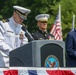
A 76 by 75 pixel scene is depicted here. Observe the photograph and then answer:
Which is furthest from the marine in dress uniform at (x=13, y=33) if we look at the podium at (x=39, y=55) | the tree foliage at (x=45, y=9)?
the tree foliage at (x=45, y=9)

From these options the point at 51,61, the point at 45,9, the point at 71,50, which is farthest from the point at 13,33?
the point at 45,9

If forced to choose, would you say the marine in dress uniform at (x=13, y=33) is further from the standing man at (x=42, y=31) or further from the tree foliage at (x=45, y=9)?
the tree foliage at (x=45, y=9)

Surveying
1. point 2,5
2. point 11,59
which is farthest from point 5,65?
point 2,5

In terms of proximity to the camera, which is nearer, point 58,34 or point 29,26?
point 58,34

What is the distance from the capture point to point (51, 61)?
7.54 metres

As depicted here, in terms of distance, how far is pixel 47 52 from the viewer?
757 centimetres

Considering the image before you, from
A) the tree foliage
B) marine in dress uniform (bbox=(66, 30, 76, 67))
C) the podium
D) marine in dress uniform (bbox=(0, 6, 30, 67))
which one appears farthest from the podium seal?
the tree foliage

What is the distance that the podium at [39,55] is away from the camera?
293 inches

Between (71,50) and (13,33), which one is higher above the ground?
(13,33)

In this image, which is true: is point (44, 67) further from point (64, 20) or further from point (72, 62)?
point (64, 20)

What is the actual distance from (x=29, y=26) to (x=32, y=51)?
29.5 m

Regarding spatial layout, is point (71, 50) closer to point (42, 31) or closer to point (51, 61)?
point (42, 31)

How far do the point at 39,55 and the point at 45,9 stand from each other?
28.0m

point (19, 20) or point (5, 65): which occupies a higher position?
point (19, 20)
